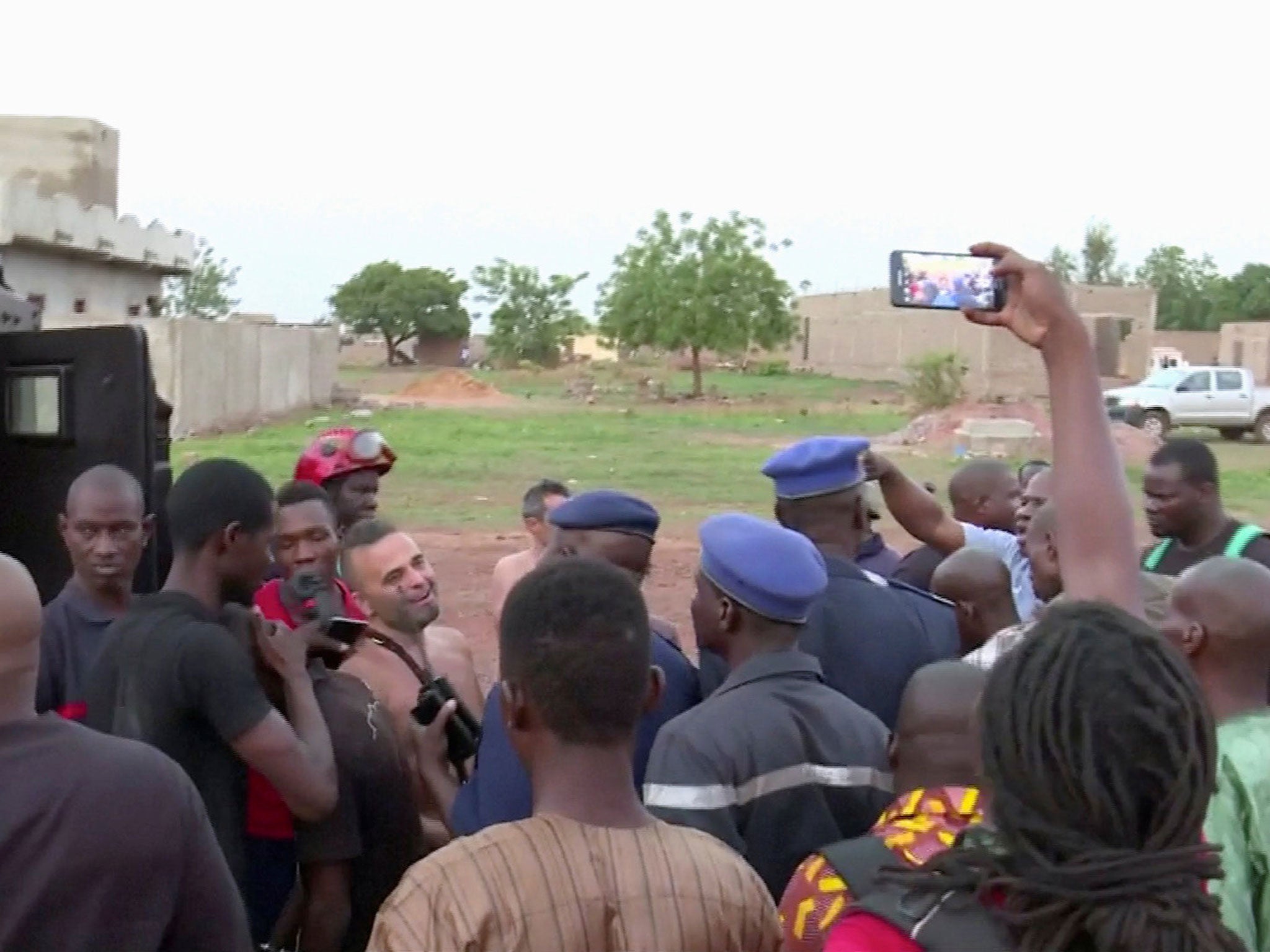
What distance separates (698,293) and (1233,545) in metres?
44.5

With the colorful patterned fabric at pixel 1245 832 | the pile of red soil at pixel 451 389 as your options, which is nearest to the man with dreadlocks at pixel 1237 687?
the colorful patterned fabric at pixel 1245 832

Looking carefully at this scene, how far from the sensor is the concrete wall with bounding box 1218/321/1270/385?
46.4 meters

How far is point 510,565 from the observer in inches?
267

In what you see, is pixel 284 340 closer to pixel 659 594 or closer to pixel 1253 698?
pixel 659 594

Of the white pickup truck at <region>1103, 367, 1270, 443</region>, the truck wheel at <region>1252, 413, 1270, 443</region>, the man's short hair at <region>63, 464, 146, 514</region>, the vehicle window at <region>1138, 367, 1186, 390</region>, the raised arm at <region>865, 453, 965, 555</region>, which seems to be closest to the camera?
the man's short hair at <region>63, 464, 146, 514</region>

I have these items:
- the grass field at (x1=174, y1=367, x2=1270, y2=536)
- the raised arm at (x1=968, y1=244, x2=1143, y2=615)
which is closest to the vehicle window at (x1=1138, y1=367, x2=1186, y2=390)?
the grass field at (x1=174, y1=367, x2=1270, y2=536)

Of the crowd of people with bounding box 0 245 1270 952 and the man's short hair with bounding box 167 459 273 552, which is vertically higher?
the man's short hair with bounding box 167 459 273 552

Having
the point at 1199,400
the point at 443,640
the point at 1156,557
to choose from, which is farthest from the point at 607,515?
the point at 1199,400

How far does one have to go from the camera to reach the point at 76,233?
29.8 m

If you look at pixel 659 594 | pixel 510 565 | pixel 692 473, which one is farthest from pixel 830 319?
pixel 510 565

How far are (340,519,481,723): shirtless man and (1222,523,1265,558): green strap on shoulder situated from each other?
8.75ft

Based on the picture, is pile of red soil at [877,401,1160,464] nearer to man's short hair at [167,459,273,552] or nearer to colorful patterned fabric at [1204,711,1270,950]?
man's short hair at [167,459,273,552]

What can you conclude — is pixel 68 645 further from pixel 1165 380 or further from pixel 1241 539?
pixel 1165 380

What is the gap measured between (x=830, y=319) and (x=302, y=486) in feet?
200
